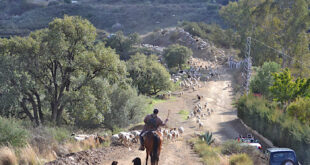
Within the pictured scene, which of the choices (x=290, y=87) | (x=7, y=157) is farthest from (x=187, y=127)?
Result: (x=7, y=157)

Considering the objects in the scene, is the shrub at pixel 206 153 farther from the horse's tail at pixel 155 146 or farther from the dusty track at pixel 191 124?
the horse's tail at pixel 155 146

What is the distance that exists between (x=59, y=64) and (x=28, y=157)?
8.66 m

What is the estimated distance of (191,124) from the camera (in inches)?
969

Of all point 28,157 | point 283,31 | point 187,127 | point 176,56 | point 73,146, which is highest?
point 283,31

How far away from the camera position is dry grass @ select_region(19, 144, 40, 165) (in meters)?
8.77

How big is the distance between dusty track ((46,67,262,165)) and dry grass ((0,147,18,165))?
2.98m

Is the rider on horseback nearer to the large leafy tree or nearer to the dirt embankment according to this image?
the dirt embankment

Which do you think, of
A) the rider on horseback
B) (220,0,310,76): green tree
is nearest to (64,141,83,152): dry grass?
the rider on horseback

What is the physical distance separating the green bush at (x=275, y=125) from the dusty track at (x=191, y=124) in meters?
1.52

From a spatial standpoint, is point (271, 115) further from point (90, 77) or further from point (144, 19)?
point (144, 19)

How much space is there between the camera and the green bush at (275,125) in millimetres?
16609

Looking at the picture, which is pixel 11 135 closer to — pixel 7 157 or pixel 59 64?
pixel 7 157

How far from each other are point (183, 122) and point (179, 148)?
1120 centimetres

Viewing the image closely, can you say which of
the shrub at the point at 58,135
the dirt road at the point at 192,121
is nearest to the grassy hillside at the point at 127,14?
the dirt road at the point at 192,121
